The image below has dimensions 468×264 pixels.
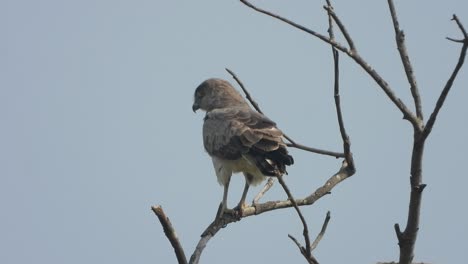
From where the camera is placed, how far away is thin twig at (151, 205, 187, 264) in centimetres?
453

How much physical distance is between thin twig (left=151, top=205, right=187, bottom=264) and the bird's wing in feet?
10.5

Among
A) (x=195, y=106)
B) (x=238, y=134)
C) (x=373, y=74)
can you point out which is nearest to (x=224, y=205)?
→ (x=238, y=134)

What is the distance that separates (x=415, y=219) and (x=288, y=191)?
37.5 inches

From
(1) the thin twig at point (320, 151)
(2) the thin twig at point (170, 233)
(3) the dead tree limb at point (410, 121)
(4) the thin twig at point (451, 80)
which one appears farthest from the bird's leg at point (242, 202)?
(4) the thin twig at point (451, 80)

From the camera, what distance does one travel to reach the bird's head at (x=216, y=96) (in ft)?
36.3

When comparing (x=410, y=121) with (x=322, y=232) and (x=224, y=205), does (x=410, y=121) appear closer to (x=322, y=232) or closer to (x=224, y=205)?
(x=322, y=232)

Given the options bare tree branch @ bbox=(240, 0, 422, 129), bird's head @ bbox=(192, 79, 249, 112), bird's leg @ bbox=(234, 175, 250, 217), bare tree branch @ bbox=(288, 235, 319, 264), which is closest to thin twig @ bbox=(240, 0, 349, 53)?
bare tree branch @ bbox=(240, 0, 422, 129)

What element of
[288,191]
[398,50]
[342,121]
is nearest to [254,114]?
[342,121]

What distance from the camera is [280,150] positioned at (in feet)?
25.8

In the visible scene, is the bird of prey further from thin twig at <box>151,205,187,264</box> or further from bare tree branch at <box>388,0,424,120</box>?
bare tree branch at <box>388,0,424,120</box>

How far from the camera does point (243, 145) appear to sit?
8414 millimetres

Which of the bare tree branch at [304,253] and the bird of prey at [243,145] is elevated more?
the bird of prey at [243,145]

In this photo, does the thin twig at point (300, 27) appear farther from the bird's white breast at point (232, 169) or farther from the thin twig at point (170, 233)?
the bird's white breast at point (232, 169)

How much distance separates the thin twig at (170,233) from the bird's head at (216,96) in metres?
6.09
